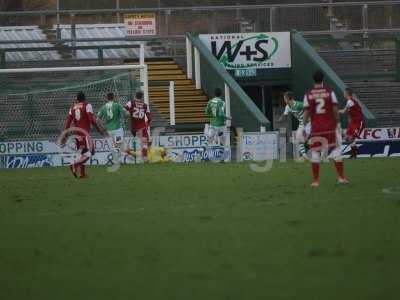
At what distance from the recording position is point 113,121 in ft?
106

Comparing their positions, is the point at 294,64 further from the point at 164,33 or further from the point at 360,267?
the point at 360,267

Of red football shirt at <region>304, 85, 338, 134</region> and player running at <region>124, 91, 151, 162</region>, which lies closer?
red football shirt at <region>304, 85, 338, 134</region>

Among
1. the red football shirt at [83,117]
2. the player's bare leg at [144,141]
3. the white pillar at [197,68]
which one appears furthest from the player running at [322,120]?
the white pillar at [197,68]

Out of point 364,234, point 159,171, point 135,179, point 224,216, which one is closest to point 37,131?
point 159,171

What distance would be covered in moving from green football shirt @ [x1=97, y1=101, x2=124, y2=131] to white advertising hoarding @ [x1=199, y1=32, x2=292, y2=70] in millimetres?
9048

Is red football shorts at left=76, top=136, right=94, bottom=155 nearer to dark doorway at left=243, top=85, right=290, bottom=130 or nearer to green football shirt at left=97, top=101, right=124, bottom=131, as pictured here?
green football shirt at left=97, top=101, right=124, bottom=131

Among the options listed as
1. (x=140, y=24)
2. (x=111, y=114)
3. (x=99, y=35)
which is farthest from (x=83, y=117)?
(x=99, y=35)

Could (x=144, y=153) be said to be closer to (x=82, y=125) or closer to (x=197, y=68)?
(x=82, y=125)

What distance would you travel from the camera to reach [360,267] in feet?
32.0

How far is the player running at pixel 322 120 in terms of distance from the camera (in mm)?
19906

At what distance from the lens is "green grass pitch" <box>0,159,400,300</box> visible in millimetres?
9016

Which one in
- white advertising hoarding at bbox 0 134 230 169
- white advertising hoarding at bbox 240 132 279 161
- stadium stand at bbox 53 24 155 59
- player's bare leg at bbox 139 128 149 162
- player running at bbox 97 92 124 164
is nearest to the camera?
player running at bbox 97 92 124 164

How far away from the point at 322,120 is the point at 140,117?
12.9 metres

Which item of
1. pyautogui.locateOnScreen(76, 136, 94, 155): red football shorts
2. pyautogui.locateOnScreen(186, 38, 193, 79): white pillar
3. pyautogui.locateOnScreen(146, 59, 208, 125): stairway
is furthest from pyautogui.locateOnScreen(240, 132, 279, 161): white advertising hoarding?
pyautogui.locateOnScreen(76, 136, 94, 155): red football shorts
